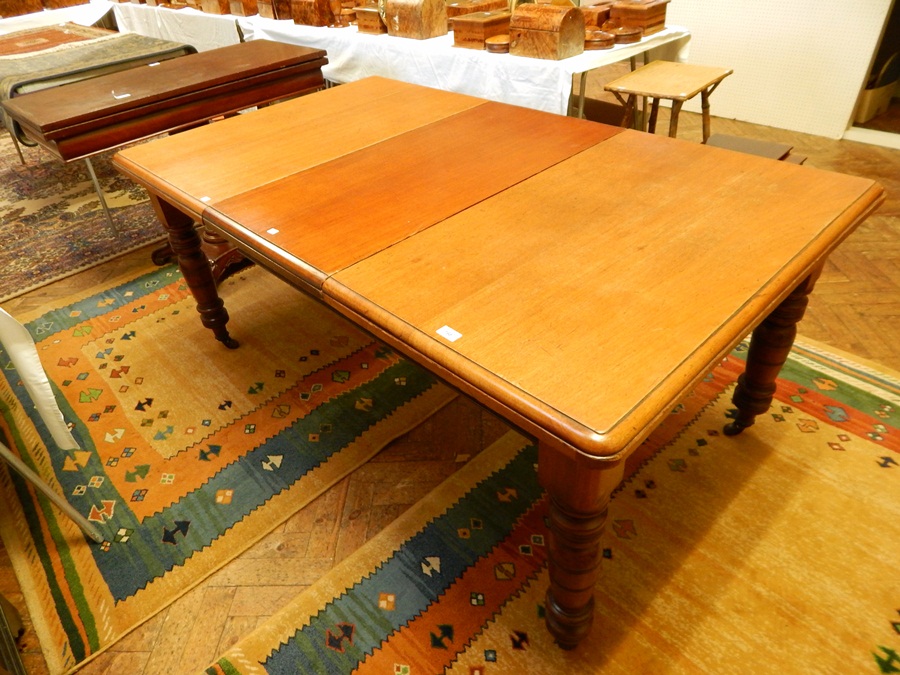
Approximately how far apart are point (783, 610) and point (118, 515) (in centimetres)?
170

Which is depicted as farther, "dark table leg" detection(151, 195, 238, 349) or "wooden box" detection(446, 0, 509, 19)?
"wooden box" detection(446, 0, 509, 19)

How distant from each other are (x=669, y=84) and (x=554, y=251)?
1.79 meters

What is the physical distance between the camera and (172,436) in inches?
72.1

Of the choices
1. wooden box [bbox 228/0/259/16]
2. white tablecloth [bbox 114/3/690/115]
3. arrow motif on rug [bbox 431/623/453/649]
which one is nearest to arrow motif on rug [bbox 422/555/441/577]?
arrow motif on rug [bbox 431/623/453/649]

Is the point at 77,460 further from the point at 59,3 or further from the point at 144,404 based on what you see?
the point at 59,3

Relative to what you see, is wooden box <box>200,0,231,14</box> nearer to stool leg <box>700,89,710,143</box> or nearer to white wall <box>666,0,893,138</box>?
white wall <box>666,0,893,138</box>

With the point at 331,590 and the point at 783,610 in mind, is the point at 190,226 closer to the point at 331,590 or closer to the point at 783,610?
the point at 331,590

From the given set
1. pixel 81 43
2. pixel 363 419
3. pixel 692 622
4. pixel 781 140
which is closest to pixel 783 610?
pixel 692 622

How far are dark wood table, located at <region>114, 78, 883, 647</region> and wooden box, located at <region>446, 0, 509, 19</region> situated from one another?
1.43 metres

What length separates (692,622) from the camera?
1245 mm

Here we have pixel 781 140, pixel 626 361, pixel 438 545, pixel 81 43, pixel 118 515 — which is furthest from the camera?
pixel 81 43

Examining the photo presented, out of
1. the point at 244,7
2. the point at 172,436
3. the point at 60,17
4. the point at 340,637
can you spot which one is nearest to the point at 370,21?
the point at 244,7

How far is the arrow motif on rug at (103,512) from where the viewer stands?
1.60m

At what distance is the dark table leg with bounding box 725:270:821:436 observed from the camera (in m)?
1.30
